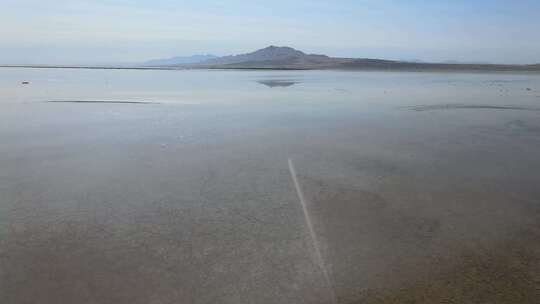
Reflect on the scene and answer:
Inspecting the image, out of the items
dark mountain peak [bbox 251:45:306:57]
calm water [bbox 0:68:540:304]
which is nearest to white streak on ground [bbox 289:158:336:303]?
calm water [bbox 0:68:540:304]

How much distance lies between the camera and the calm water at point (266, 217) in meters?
3.21

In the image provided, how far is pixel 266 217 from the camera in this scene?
4.55 m

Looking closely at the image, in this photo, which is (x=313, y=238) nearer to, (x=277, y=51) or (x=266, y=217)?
(x=266, y=217)

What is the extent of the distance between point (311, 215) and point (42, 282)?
255 centimetres

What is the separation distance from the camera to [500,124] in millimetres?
10969

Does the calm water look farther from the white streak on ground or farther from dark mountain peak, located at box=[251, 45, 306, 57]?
dark mountain peak, located at box=[251, 45, 306, 57]

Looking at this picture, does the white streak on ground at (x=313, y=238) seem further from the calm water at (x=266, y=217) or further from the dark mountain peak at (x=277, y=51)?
the dark mountain peak at (x=277, y=51)

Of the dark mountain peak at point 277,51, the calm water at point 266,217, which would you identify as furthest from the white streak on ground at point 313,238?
the dark mountain peak at point 277,51

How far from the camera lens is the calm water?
321cm

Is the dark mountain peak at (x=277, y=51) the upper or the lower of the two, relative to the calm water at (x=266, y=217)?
upper

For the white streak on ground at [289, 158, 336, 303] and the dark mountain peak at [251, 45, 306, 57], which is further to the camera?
the dark mountain peak at [251, 45, 306, 57]

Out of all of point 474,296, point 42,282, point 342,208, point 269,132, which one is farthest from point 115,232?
point 269,132

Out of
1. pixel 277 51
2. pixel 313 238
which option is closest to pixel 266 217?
pixel 313 238

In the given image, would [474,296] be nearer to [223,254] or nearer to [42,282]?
[223,254]
